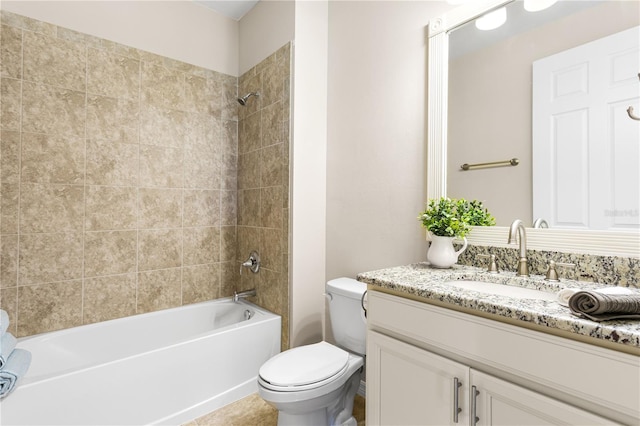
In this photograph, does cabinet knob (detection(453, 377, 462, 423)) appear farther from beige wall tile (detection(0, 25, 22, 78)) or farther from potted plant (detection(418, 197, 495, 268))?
beige wall tile (detection(0, 25, 22, 78))

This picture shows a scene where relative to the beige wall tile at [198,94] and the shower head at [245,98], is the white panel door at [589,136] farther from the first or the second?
the beige wall tile at [198,94]

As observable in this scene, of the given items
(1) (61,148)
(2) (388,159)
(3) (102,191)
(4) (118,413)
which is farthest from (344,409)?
(1) (61,148)

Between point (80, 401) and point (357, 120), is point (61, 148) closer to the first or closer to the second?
point (80, 401)

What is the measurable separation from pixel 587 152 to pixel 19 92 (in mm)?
2771

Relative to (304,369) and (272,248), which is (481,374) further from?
(272,248)

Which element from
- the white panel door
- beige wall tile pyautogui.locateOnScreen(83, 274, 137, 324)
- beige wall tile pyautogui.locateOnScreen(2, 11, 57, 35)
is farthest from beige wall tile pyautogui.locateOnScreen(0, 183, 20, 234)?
the white panel door

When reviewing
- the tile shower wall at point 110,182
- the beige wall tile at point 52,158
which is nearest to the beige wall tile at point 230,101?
the tile shower wall at point 110,182

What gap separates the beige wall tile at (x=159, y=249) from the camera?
7.22 feet

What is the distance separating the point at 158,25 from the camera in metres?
2.25

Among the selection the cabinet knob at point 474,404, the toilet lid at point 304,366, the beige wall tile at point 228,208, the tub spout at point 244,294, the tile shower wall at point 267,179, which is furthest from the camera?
the beige wall tile at point 228,208

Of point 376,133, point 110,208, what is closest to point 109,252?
point 110,208

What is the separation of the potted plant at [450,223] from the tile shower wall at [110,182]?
3.45 ft

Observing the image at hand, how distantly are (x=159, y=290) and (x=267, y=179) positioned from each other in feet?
3.68

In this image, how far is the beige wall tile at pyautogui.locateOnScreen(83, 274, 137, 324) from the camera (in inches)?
78.6
